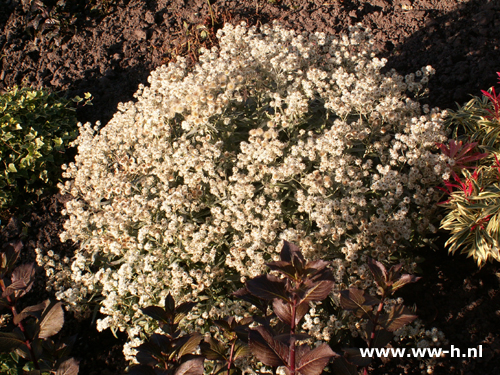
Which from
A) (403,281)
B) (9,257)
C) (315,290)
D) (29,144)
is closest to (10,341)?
(9,257)

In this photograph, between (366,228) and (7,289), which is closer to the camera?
(7,289)

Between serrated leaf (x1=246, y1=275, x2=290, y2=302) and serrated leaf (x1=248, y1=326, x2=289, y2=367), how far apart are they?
140 mm

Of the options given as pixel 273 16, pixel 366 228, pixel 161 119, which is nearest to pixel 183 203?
pixel 161 119

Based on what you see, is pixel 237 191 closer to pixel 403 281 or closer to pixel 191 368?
pixel 403 281

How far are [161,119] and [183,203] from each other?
2.75ft

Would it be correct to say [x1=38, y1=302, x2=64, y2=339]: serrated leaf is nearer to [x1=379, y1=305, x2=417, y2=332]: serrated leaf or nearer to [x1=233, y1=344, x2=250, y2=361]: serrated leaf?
[x1=233, y1=344, x2=250, y2=361]: serrated leaf

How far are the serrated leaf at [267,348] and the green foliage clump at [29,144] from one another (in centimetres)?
383

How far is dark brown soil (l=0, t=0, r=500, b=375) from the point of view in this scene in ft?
10.7

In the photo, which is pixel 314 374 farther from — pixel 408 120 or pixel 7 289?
pixel 408 120

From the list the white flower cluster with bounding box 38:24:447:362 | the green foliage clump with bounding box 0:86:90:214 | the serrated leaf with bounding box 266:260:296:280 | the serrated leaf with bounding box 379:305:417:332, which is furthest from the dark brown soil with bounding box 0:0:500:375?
the serrated leaf with bounding box 266:260:296:280

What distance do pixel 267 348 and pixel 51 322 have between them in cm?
105

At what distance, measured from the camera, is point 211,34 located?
5.84 m

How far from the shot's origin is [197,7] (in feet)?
20.6

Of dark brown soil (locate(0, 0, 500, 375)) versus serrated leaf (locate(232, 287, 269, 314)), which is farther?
dark brown soil (locate(0, 0, 500, 375))
